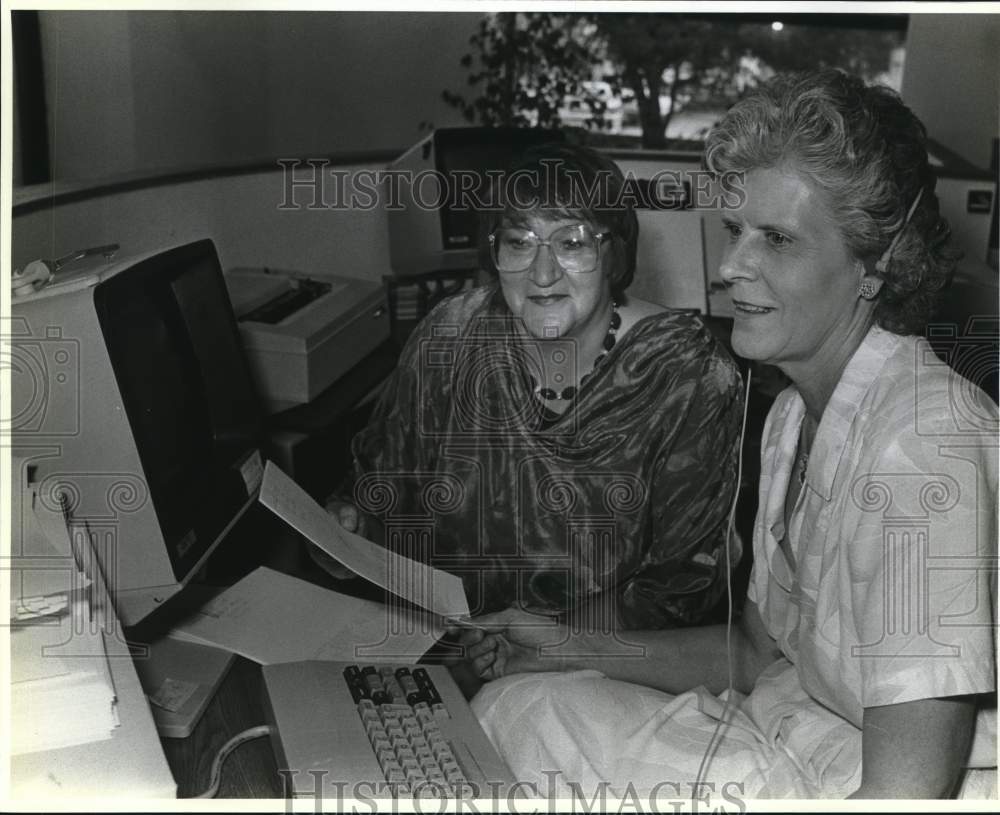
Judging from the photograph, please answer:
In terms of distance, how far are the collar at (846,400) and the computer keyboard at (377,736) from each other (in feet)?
1.37

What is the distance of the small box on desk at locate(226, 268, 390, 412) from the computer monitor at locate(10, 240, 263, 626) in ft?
1.10

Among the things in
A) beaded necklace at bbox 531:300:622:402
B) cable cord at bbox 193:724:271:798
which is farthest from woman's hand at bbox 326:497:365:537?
cable cord at bbox 193:724:271:798

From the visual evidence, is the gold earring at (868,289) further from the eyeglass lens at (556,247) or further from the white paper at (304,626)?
the white paper at (304,626)

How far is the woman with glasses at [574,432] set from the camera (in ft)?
4.35

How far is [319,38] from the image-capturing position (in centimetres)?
247

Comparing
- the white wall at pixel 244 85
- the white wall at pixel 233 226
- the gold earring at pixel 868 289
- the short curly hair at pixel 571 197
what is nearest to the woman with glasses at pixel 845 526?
the gold earring at pixel 868 289

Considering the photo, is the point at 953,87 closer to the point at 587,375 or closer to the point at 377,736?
the point at 587,375

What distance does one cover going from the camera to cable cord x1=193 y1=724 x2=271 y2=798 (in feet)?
3.00

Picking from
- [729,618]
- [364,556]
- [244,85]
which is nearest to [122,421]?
[364,556]

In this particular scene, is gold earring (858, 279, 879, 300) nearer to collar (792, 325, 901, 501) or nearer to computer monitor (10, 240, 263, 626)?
collar (792, 325, 901, 501)

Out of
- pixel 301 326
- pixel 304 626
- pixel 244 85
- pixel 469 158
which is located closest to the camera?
pixel 304 626

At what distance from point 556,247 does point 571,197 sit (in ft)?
0.23

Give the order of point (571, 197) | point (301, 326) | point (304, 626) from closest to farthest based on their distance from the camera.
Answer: point (304, 626)
point (571, 197)
point (301, 326)

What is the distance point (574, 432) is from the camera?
136 centimetres
